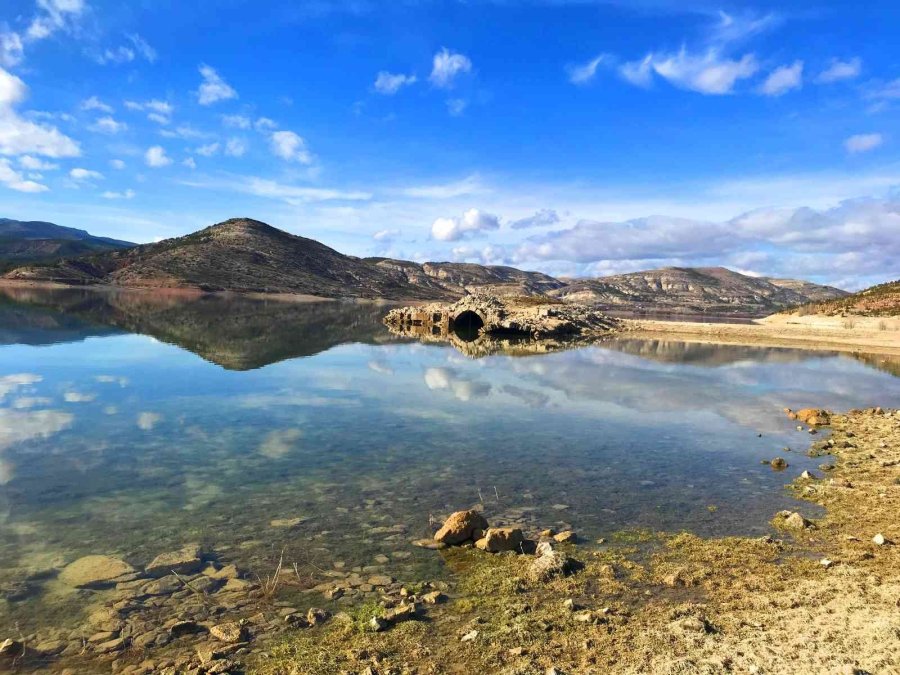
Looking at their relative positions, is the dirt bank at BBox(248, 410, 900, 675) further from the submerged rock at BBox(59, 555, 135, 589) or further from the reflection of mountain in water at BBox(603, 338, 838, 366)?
the reflection of mountain in water at BBox(603, 338, 838, 366)

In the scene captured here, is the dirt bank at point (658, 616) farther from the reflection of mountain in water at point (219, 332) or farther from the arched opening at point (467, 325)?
the arched opening at point (467, 325)

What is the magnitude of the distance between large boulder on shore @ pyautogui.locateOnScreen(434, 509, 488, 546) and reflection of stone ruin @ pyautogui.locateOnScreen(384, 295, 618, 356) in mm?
41421

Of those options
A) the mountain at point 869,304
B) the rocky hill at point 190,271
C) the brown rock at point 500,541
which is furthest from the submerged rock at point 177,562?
the rocky hill at point 190,271

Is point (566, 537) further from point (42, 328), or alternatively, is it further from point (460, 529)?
point (42, 328)

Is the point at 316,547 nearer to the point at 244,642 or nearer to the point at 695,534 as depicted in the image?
the point at 244,642

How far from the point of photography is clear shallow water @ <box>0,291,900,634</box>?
11.4m

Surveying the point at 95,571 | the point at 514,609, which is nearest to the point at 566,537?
the point at 514,609

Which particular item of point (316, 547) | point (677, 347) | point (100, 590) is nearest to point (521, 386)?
point (316, 547)

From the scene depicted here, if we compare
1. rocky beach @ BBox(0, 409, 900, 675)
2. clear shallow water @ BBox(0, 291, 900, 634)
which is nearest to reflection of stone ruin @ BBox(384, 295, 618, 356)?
clear shallow water @ BBox(0, 291, 900, 634)

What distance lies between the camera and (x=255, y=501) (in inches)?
513

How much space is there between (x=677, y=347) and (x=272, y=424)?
5061 cm

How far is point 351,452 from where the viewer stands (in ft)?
57.6

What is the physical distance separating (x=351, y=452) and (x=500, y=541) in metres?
7.97

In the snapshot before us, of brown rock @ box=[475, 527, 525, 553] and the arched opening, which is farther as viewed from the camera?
the arched opening
